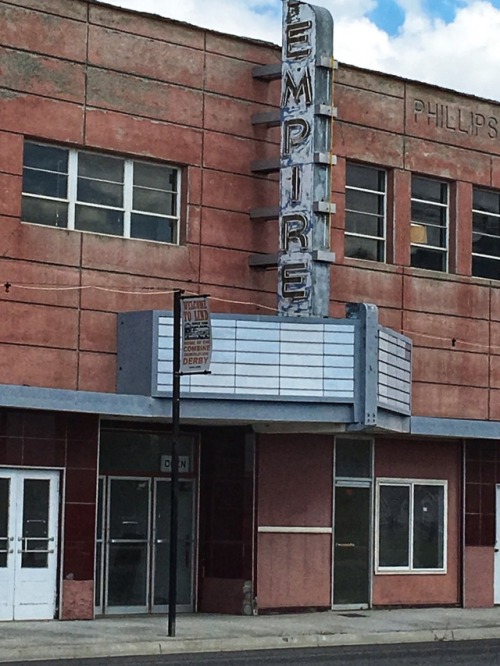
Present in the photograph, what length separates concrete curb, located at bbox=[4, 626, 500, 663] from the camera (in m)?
20.6

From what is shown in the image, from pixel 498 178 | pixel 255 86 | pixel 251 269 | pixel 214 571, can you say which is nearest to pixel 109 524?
pixel 214 571

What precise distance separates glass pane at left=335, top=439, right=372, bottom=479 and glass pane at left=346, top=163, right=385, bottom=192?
461cm

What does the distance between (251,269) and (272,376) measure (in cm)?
242

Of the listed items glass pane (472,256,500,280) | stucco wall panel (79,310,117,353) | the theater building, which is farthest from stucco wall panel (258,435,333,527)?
glass pane (472,256,500,280)

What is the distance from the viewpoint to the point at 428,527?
30719mm

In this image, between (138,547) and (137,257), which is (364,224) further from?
(138,547)

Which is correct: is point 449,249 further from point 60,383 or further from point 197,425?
point 60,383

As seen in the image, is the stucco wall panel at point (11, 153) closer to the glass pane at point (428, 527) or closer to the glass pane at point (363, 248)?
the glass pane at point (363, 248)

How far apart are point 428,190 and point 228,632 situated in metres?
10.6

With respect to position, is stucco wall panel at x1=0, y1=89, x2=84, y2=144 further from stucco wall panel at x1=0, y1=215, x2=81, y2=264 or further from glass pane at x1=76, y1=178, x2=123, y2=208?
stucco wall panel at x1=0, y1=215, x2=81, y2=264

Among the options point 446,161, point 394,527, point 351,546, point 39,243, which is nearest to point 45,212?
point 39,243

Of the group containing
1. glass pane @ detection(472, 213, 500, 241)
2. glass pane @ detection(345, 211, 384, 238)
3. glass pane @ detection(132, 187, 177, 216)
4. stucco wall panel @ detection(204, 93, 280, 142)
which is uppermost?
stucco wall panel @ detection(204, 93, 280, 142)

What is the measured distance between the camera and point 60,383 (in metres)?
25.1

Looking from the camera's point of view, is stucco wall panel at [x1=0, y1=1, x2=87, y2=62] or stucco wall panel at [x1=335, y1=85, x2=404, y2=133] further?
stucco wall panel at [x1=335, y1=85, x2=404, y2=133]
